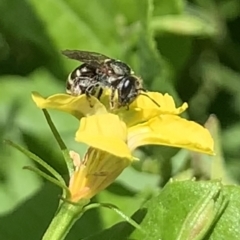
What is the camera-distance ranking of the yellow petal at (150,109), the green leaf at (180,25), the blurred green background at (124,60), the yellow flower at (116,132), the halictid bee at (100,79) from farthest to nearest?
the green leaf at (180,25), the blurred green background at (124,60), the halictid bee at (100,79), the yellow petal at (150,109), the yellow flower at (116,132)

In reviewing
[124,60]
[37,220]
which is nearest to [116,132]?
[37,220]

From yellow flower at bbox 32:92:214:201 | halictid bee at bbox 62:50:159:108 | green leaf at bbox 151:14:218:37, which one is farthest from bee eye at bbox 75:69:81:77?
green leaf at bbox 151:14:218:37

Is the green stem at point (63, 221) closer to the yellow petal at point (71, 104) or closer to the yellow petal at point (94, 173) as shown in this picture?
the yellow petal at point (94, 173)

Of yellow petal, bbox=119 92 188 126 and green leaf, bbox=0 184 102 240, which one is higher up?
yellow petal, bbox=119 92 188 126

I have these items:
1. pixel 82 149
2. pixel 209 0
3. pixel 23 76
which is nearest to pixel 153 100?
pixel 82 149

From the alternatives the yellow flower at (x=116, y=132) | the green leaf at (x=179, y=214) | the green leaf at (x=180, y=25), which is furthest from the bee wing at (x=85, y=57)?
Answer: the green leaf at (x=180, y=25)

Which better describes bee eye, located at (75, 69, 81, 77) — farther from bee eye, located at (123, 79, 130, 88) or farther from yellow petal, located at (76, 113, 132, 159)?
yellow petal, located at (76, 113, 132, 159)
